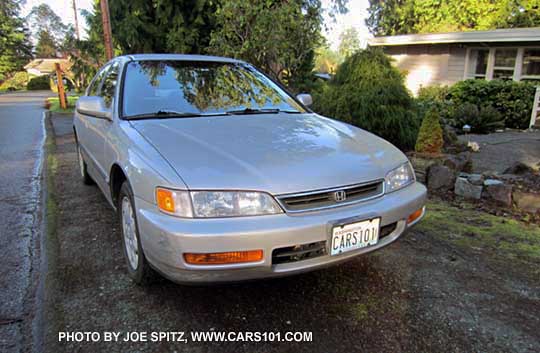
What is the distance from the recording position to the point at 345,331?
2170mm

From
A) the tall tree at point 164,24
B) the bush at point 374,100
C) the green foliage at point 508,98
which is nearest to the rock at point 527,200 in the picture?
the bush at point 374,100

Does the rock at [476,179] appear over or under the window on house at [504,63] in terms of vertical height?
under

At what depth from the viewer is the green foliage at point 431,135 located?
4980mm

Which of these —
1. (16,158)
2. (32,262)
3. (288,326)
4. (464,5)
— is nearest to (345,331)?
(288,326)

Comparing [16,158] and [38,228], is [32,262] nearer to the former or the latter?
[38,228]

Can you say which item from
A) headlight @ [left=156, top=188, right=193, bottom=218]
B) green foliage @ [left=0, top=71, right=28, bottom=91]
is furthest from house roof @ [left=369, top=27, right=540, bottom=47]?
green foliage @ [left=0, top=71, right=28, bottom=91]

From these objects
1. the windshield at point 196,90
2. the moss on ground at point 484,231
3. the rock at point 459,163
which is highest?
the windshield at point 196,90

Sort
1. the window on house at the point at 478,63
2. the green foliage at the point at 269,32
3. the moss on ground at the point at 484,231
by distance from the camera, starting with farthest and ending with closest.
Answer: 1. the window on house at the point at 478,63
2. the green foliage at the point at 269,32
3. the moss on ground at the point at 484,231

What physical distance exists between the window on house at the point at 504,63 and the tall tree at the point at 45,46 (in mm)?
78472

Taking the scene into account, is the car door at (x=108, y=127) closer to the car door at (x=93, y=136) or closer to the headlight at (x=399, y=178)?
the car door at (x=93, y=136)

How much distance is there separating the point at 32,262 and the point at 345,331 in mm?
2366

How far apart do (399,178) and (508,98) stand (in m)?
9.09

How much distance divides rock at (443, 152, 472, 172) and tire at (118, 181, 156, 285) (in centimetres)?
365

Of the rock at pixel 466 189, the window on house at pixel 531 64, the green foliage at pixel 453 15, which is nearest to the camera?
the rock at pixel 466 189
